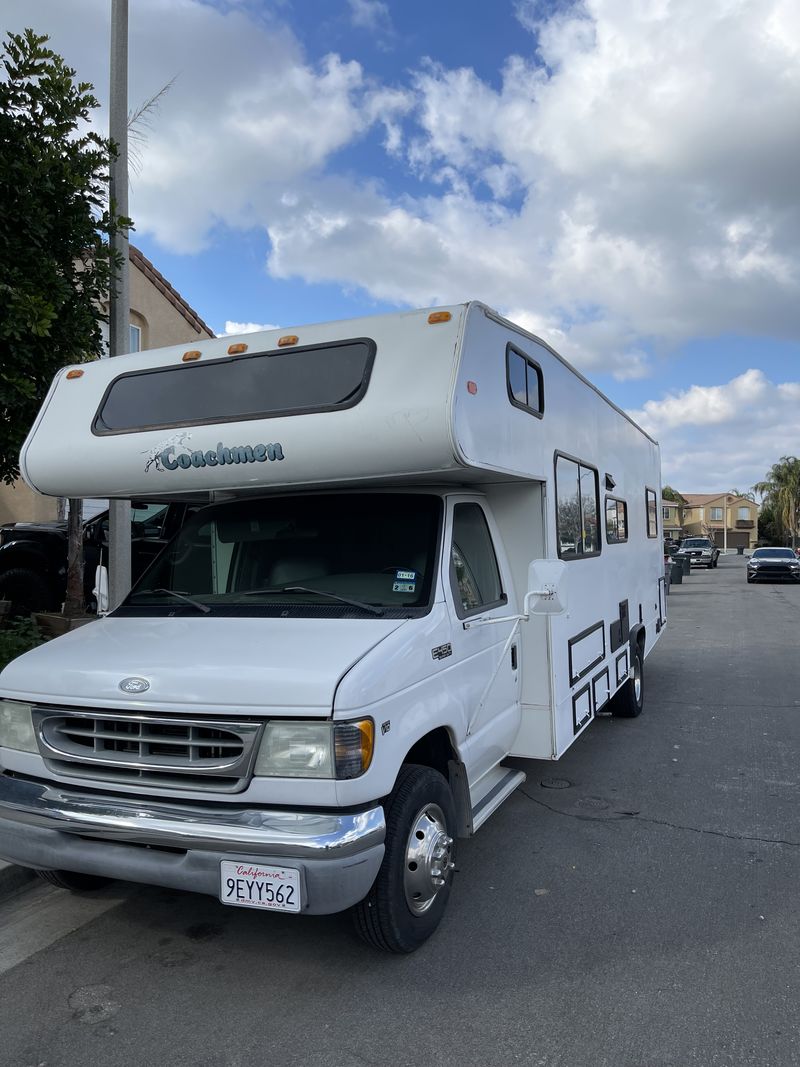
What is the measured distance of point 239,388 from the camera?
4.11 m

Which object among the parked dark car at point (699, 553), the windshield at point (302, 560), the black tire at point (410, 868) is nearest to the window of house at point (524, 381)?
the windshield at point (302, 560)

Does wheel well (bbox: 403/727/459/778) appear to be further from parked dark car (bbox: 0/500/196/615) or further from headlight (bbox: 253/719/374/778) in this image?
parked dark car (bbox: 0/500/196/615)

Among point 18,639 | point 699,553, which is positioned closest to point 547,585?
point 18,639

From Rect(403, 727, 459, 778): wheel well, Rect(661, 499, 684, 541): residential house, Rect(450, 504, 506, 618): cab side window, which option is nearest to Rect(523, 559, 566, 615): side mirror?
Rect(450, 504, 506, 618): cab side window

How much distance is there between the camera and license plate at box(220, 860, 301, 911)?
113 inches

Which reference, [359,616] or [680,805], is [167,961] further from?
[680,805]

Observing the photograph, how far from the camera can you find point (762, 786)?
18.9ft

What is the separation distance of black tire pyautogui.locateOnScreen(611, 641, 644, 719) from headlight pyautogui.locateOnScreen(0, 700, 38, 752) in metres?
5.46

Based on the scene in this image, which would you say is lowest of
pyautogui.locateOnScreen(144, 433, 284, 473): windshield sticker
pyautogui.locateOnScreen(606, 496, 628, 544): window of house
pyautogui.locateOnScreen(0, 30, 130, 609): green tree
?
pyautogui.locateOnScreen(606, 496, 628, 544): window of house

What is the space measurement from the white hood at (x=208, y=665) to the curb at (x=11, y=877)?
116cm

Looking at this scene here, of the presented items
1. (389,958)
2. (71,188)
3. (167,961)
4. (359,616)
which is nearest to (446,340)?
(359,616)

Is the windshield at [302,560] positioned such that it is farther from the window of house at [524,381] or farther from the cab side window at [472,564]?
the window of house at [524,381]

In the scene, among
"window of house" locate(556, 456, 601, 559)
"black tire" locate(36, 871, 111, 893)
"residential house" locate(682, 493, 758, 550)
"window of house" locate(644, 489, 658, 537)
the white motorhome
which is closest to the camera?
the white motorhome

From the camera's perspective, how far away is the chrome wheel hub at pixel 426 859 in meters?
3.36
